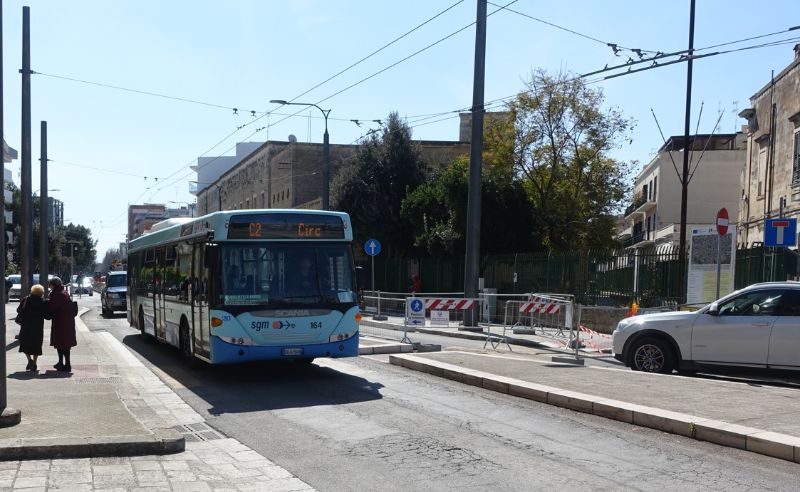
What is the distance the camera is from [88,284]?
8481 centimetres

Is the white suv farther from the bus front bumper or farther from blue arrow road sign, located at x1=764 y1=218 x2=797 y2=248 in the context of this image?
blue arrow road sign, located at x1=764 y1=218 x2=797 y2=248

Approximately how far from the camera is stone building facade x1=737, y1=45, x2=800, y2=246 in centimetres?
2878

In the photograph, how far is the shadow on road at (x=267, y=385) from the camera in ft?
34.6

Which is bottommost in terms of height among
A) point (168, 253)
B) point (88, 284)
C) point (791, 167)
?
point (88, 284)

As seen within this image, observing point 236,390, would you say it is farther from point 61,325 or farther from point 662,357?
point 662,357

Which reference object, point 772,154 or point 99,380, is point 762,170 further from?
point 99,380

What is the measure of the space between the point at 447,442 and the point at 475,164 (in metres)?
15.2

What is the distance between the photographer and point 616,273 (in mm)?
23891

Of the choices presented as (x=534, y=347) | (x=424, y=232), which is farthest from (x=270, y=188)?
(x=534, y=347)

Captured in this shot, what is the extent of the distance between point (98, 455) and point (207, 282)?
5.19 meters

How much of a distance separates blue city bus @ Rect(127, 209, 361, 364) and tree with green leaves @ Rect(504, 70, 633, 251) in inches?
952

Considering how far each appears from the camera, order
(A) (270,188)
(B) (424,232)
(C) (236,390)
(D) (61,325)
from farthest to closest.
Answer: (A) (270,188) → (B) (424,232) → (D) (61,325) → (C) (236,390)

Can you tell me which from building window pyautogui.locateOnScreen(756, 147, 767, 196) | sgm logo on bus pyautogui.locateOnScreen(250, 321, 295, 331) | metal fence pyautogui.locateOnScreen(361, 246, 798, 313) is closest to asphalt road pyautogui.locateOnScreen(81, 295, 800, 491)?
sgm logo on bus pyautogui.locateOnScreen(250, 321, 295, 331)

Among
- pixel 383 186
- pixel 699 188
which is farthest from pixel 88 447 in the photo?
pixel 699 188
